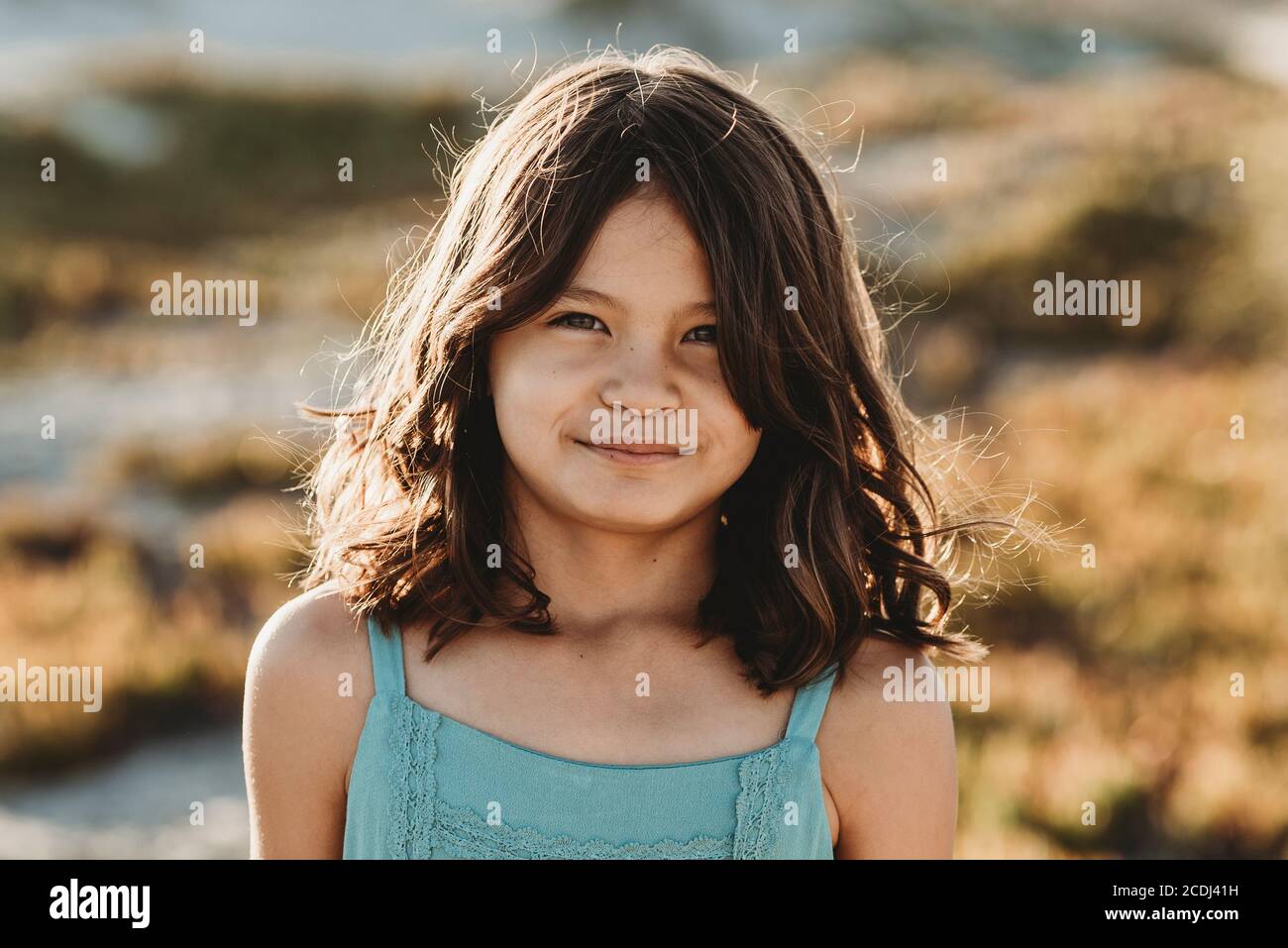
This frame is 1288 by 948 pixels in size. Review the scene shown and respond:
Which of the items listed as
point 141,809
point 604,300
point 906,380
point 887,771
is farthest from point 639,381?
point 906,380

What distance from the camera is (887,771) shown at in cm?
186

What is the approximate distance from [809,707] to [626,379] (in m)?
0.53

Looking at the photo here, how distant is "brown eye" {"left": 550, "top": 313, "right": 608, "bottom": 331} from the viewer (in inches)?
70.9

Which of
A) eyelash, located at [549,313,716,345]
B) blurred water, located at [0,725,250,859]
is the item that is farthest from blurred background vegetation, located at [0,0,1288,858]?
eyelash, located at [549,313,716,345]

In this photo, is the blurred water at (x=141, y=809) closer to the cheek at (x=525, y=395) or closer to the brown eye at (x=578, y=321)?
the cheek at (x=525, y=395)

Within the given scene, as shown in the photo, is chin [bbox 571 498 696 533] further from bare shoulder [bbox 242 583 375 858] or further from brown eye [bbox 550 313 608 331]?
bare shoulder [bbox 242 583 375 858]

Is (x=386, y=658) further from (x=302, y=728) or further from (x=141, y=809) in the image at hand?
Answer: (x=141, y=809)

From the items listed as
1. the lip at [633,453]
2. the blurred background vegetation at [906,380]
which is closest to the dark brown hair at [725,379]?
the lip at [633,453]

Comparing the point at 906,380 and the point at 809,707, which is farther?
the point at 906,380

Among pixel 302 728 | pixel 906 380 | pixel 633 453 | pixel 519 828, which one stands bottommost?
pixel 519 828

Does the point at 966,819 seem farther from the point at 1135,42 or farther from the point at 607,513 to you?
the point at 1135,42

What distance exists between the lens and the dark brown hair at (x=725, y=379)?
6.04 feet

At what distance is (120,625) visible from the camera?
17.6 ft
